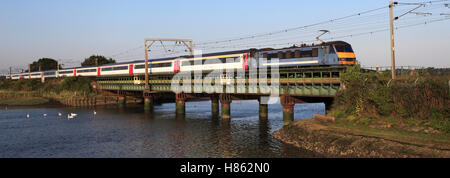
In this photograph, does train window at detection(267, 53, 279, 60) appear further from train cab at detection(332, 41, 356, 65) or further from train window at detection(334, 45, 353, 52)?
train window at detection(334, 45, 353, 52)

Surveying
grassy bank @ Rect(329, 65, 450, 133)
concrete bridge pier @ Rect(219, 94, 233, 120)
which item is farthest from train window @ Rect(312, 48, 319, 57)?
concrete bridge pier @ Rect(219, 94, 233, 120)

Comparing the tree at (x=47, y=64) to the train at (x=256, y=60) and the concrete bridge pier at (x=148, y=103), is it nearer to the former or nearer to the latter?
the train at (x=256, y=60)

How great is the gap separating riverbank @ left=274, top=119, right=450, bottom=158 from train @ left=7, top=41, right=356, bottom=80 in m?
10.2

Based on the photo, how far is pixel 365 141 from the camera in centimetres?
2578

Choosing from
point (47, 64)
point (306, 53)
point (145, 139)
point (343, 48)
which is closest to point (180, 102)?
point (145, 139)

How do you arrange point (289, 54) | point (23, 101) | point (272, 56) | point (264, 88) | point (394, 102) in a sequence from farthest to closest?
point (23, 101)
point (272, 56)
point (264, 88)
point (289, 54)
point (394, 102)

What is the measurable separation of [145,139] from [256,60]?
1962 centimetres

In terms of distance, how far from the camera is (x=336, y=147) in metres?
26.9

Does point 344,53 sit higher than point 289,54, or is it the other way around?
point 289,54

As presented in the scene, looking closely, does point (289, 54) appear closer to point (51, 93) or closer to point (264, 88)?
point (264, 88)

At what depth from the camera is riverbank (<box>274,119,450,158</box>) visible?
74.3ft
